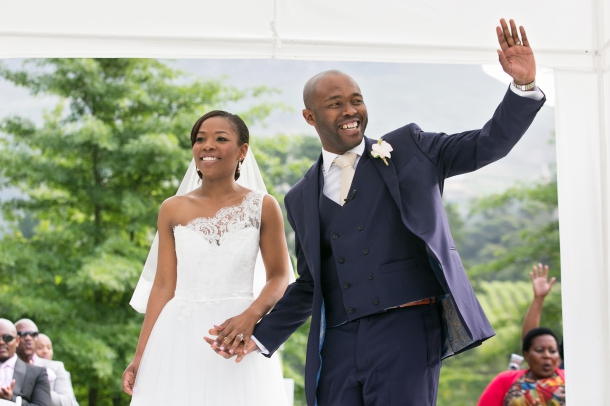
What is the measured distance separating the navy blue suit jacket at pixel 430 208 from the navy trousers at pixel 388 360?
0.28ft

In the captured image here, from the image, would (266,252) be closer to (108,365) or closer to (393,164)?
(393,164)

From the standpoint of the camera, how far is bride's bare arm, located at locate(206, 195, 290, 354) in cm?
299

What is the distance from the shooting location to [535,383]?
197 inches

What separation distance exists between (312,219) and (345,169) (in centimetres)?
25

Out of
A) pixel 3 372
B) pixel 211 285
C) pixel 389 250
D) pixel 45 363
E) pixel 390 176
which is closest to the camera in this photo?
pixel 389 250

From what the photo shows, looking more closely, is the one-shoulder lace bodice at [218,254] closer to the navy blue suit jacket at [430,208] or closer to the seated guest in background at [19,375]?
the navy blue suit jacket at [430,208]

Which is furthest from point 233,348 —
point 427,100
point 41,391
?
point 427,100

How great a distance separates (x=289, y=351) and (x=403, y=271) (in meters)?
11.5

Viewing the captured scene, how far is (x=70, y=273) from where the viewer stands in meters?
11.4

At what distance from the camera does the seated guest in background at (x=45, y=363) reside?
19.9 feet

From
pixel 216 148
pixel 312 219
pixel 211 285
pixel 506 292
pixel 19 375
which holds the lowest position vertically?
pixel 19 375

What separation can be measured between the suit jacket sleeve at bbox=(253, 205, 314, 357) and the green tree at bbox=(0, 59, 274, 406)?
8189mm

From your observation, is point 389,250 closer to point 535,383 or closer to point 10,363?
point 535,383

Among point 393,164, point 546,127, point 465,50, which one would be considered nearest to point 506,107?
point 393,164
